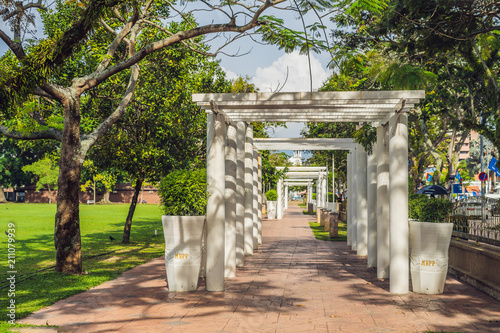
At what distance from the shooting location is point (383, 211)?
35.1 ft

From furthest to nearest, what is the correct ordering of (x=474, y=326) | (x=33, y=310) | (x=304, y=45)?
(x=304, y=45), (x=33, y=310), (x=474, y=326)

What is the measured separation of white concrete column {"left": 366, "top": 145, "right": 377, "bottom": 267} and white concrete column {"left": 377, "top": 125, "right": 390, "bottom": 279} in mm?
1020

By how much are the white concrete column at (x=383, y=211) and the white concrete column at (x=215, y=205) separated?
11.1 ft

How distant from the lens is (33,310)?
24.4 ft

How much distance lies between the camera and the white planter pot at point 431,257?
28.9 ft

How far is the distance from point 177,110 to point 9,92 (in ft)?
27.7

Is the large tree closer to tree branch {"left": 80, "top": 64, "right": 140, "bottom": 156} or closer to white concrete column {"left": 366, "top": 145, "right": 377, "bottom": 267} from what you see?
tree branch {"left": 80, "top": 64, "right": 140, "bottom": 156}

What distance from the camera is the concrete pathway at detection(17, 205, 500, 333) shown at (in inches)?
257

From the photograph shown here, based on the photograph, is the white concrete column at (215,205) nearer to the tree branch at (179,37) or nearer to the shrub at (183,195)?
the shrub at (183,195)

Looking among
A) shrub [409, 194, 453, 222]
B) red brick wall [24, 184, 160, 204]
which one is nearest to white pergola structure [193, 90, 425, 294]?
shrub [409, 194, 453, 222]

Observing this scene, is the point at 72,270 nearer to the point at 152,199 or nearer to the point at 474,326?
the point at 474,326

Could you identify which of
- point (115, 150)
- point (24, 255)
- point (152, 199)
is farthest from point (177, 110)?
point (152, 199)

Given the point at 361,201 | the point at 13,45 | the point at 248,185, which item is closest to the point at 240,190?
the point at 248,185

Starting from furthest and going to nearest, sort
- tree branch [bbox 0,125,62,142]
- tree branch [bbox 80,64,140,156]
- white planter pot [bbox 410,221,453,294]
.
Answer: tree branch [bbox 0,125,62,142]
tree branch [bbox 80,64,140,156]
white planter pot [bbox 410,221,453,294]
